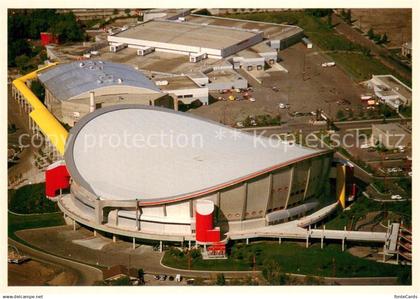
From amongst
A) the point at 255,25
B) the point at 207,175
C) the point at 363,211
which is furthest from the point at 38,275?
the point at 255,25

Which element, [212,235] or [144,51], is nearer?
[212,235]

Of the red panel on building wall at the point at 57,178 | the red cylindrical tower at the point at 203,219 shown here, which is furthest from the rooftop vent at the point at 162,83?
the red cylindrical tower at the point at 203,219

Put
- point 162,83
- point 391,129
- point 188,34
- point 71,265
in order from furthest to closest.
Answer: point 188,34
point 162,83
point 391,129
point 71,265

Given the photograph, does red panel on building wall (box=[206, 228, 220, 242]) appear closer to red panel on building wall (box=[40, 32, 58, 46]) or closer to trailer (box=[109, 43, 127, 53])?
trailer (box=[109, 43, 127, 53])

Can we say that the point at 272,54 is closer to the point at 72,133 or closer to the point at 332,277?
the point at 72,133

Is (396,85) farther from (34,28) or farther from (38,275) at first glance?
(38,275)
